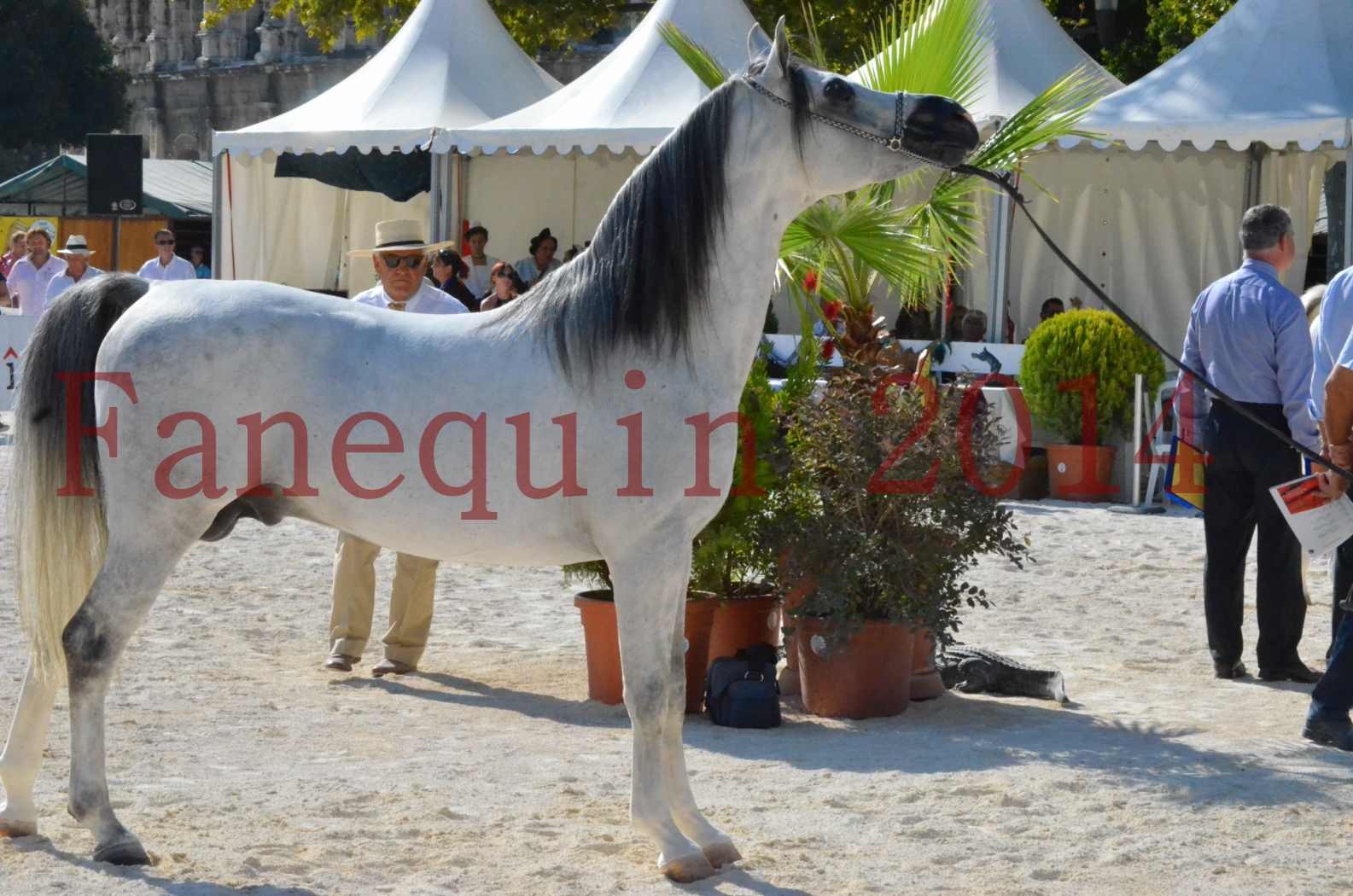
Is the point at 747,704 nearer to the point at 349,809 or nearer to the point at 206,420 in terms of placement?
the point at 349,809

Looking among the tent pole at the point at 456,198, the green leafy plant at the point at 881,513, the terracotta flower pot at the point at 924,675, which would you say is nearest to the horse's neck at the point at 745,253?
the green leafy plant at the point at 881,513

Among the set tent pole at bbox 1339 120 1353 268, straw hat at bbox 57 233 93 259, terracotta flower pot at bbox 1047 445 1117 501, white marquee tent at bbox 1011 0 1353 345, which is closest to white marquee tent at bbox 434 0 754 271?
white marquee tent at bbox 1011 0 1353 345

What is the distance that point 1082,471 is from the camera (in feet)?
39.3

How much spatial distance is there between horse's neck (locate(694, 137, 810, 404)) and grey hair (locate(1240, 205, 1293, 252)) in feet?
10.5

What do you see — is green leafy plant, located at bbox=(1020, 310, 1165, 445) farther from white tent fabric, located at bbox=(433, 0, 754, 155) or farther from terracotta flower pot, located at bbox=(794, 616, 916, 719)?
terracotta flower pot, located at bbox=(794, 616, 916, 719)

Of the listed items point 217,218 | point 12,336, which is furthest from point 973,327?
point 12,336

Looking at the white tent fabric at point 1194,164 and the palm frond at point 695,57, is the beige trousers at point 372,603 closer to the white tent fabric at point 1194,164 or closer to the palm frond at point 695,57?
the palm frond at point 695,57

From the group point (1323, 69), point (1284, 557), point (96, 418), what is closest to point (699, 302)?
point (96, 418)

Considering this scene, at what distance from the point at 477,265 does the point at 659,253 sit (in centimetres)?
1223

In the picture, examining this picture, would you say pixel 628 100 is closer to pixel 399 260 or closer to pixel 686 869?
pixel 399 260

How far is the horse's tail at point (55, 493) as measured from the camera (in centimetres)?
433

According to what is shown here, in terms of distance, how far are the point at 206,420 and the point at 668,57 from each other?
10.9m

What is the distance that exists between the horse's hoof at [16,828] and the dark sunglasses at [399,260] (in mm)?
3311

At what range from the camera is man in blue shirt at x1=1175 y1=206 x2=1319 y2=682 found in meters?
6.66
